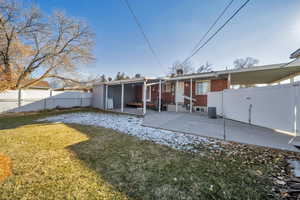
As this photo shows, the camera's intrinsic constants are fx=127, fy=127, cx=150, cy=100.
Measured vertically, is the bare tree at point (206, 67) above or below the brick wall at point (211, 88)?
above

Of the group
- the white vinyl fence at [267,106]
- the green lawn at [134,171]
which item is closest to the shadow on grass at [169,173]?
the green lawn at [134,171]

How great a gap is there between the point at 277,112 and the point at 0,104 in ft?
51.1

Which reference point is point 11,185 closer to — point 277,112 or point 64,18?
point 277,112

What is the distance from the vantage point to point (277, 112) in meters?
4.75

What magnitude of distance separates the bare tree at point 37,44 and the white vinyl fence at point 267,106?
532 inches

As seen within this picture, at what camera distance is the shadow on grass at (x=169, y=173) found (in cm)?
187

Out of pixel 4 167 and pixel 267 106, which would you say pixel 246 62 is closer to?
pixel 267 106

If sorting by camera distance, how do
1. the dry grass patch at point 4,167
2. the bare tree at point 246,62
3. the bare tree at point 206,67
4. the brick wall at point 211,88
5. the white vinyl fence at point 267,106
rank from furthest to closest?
1. the bare tree at point 246,62
2. the bare tree at point 206,67
3. the brick wall at point 211,88
4. the white vinyl fence at point 267,106
5. the dry grass patch at point 4,167

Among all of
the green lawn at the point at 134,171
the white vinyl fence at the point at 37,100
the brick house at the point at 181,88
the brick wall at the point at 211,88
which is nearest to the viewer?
the green lawn at the point at 134,171

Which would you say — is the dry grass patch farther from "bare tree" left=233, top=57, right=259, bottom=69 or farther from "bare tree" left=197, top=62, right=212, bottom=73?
"bare tree" left=233, top=57, right=259, bottom=69

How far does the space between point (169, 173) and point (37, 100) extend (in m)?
12.6

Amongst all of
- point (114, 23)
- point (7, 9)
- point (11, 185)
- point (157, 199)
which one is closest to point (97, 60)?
point (114, 23)

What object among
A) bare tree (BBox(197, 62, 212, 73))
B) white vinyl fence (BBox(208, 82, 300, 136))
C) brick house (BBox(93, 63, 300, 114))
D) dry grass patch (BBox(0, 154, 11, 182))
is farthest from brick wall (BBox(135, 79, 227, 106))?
bare tree (BBox(197, 62, 212, 73))

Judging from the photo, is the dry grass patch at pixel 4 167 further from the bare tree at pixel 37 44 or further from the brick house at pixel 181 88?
the bare tree at pixel 37 44
